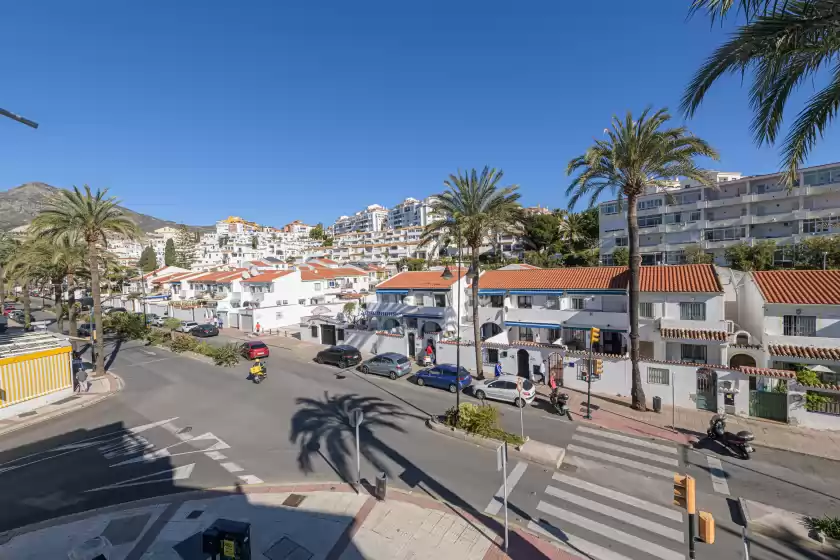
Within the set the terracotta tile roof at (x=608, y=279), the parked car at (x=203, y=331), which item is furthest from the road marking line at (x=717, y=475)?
the parked car at (x=203, y=331)

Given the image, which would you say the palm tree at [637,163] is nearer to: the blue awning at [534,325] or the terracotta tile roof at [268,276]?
the blue awning at [534,325]

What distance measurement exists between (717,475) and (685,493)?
27.4 ft

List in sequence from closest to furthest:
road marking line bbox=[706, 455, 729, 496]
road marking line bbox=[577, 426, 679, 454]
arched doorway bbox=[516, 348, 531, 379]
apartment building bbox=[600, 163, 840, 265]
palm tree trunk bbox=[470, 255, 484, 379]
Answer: road marking line bbox=[706, 455, 729, 496]
road marking line bbox=[577, 426, 679, 454]
palm tree trunk bbox=[470, 255, 484, 379]
arched doorway bbox=[516, 348, 531, 379]
apartment building bbox=[600, 163, 840, 265]

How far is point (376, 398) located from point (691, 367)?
16.1 meters

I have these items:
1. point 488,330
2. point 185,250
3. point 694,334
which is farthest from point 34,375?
point 185,250

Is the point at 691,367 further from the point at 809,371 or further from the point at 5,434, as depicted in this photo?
the point at 5,434

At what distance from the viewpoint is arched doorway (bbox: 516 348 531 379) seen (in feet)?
81.8

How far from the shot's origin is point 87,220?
23812mm

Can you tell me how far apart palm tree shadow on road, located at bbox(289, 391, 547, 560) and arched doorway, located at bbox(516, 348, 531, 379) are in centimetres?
889

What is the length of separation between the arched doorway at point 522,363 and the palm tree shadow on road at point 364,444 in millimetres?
8894

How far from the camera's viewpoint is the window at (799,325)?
20.3 meters

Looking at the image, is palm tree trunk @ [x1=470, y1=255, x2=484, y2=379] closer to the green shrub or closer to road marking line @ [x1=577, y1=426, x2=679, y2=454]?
the green shrub

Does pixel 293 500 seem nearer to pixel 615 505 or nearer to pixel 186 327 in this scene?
pixel 615 505

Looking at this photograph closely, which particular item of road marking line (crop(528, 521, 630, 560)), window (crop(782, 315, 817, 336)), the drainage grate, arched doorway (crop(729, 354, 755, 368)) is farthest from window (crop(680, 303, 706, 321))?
the drainage grate
